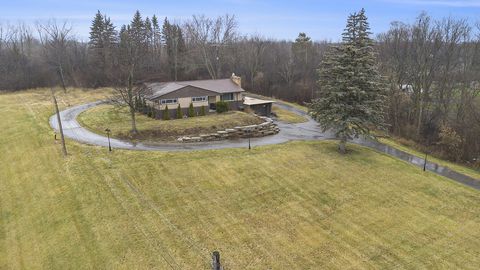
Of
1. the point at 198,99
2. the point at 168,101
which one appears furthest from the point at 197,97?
the point at 168,101

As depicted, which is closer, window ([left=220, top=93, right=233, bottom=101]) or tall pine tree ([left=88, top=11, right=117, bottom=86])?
window ([left=220, top=93, right=233, bottom=101])

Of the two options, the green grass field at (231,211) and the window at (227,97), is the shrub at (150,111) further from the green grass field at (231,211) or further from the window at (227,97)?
the green grass field at (231,211)

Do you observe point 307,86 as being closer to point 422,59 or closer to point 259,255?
point 422,59

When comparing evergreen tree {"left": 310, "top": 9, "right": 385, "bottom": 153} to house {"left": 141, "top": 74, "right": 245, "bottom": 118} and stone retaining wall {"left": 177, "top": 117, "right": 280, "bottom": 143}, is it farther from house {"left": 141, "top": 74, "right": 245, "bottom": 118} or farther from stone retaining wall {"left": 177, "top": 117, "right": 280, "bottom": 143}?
house {"left": 141, "top": 74, "right": 245, "bottom": 118}

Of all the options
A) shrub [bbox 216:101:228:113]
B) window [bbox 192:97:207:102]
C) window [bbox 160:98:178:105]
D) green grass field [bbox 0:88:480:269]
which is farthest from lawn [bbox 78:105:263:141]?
green grass field [bbox 0:88:480:269]

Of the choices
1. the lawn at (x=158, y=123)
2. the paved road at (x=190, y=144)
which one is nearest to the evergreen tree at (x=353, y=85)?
the paved road at (x=190, y=144)

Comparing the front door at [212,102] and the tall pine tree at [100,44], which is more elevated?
the tall pine tree at [100,44]

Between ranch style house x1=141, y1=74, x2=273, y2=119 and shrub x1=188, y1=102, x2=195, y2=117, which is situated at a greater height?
ranch style house x1=141, y1=74, x2=273, y2=119

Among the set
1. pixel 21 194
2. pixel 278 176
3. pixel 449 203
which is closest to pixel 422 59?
pixel 449 203
